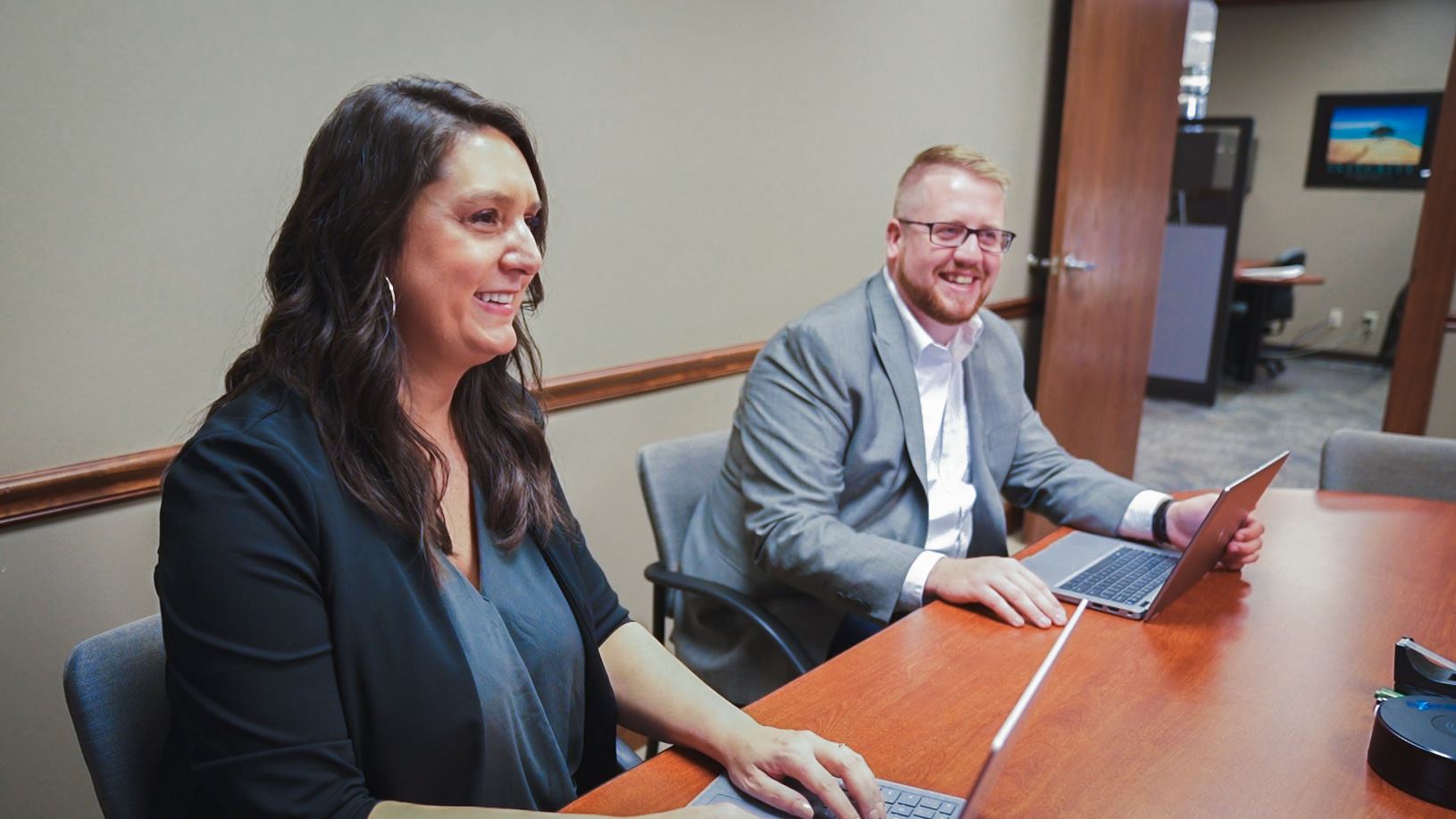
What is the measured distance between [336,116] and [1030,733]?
3.16 feet

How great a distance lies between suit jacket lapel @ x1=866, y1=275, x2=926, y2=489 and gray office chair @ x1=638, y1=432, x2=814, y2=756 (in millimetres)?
366

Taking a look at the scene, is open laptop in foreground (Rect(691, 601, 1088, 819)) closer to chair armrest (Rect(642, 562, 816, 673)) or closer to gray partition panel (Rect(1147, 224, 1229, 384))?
chair armrest (Rect(642, 562, 816, 673))

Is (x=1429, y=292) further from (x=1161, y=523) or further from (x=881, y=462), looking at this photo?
(x=881, y=462)

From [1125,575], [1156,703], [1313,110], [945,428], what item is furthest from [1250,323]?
[1156,703]

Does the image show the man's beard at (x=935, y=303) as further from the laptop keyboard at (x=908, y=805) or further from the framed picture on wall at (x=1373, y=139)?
the framed picture on wall at (x=1373, y=139)

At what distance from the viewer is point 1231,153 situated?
579 centimetres

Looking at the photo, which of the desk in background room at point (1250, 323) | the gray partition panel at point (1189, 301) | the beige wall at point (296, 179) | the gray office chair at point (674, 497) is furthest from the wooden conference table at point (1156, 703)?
the desk in background room at point (1250, 323)

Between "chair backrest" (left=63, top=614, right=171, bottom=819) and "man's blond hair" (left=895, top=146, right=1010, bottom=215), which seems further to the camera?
"man's blond hair" (left=895, top=146, right=1010, bottom=215)

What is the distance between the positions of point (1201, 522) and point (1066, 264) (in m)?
2.08

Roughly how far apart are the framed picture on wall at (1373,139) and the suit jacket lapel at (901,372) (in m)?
7.26

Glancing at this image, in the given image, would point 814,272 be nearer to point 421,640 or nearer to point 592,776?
point 592,776

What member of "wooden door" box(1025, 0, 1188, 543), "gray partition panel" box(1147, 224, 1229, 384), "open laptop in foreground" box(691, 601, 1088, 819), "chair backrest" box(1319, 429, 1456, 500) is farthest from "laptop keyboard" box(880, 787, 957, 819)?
"gray partition panel" box(1147, 224, 1229, 384)

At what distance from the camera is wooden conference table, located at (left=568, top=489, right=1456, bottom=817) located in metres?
0.96

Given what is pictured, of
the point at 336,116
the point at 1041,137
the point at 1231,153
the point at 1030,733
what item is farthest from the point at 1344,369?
the point at 336,116
